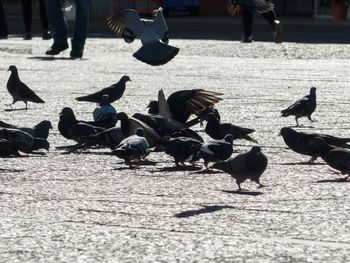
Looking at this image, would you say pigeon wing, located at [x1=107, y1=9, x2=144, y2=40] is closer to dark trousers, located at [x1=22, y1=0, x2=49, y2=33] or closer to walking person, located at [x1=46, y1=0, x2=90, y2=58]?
walking person, located at [x1=46, y1=0, x2=90, y2=58]

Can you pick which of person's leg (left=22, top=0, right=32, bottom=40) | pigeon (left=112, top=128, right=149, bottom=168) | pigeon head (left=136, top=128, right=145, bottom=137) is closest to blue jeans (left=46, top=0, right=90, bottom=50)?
person's leg (left=22, top=0, right=32, bottom=40)

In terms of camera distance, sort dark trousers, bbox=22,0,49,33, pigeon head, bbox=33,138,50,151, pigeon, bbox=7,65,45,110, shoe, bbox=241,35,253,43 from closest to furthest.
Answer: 1. pigeon head, bbox=33,138,50,151
2. pigeon, bbox=7,65,45,110
3. shoe, bbox=241,35,253,43
4. dark trousers, bbox=22,0,49,33

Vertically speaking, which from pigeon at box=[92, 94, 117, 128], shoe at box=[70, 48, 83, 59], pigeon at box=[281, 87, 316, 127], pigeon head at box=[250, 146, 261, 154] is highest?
pigeon head at box=[250, 146, 261, 154]

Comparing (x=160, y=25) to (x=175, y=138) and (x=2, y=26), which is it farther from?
(x=2, y=26)

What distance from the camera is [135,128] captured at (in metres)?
7.12

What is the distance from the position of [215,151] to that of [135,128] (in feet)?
2.80

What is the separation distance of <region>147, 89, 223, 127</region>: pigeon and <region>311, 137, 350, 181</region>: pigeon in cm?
129

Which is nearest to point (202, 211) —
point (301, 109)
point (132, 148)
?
point (132, 148)

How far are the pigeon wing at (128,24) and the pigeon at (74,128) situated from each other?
1647 millimetres

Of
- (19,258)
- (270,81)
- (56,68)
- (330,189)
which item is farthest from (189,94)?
(56,68)

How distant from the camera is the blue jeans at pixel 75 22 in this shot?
16.0 m

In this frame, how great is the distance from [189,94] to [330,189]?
212cm

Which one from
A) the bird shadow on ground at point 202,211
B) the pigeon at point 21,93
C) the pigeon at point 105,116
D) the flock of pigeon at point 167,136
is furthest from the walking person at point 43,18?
the bird shadow on ground at point 202,211

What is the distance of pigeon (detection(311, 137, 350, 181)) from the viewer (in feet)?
20.8
